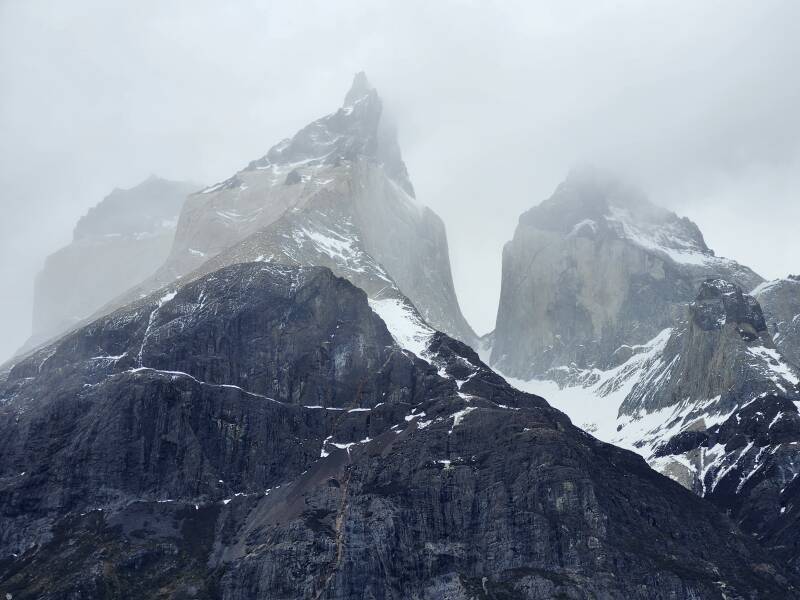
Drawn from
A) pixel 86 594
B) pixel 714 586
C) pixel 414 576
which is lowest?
pixel 86 594

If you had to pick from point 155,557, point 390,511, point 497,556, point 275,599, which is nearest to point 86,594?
point 155,557

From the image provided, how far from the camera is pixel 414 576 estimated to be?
188250 mm

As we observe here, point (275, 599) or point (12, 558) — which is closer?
point (275, 599)

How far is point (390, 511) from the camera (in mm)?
197500

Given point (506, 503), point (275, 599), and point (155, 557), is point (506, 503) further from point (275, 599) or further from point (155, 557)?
point (155, 557)

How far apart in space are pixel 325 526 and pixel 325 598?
51.0 feet

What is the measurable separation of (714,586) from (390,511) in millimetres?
51585

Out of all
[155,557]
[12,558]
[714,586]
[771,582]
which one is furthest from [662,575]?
[12,558]

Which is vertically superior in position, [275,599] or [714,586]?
[714,586]

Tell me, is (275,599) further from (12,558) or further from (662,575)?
(662,575)

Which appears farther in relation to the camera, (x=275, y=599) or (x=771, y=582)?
(x=771, y=582)

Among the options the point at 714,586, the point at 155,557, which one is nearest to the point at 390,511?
the point at 155,557

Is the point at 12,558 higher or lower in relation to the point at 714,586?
lower

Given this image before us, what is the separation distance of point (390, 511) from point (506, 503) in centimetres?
1868
